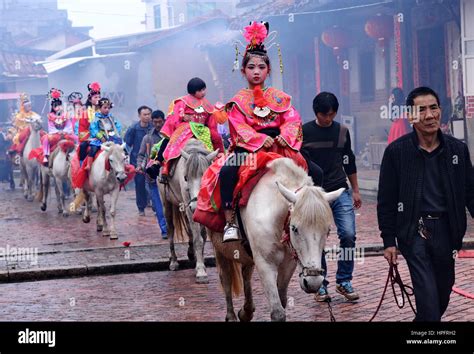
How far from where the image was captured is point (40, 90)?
4534 centimetres

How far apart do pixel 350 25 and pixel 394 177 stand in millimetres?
21177

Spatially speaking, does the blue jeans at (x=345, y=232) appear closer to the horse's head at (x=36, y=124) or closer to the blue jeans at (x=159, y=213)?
the blue jeans at (x=159, y=213)

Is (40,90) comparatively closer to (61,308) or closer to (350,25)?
(350,25)

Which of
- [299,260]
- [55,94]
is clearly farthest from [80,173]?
[299,260]

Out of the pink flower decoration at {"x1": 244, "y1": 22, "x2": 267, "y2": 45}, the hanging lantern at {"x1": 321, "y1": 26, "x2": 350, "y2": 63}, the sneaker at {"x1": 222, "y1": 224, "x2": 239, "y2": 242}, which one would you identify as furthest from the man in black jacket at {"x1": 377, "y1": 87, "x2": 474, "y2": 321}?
the hanging lantern at {"x1": 321, "y1": 26, "x2": 350, "y2": 63}

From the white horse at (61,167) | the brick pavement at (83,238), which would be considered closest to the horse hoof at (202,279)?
the brick pavement at (83,238)

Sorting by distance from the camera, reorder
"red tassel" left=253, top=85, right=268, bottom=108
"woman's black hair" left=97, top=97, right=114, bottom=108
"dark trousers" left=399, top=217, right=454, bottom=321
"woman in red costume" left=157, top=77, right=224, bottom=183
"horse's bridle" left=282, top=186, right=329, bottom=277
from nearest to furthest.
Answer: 1. "dark trousers" left=399, top=217, right=454, bottom=321
2. "horse's bridle" left=282, top=186, right=329, bottom=277
3. "red tassel" left=253, top=85, right=268, bottom=108
4. "woman in red costume" left=157, top=77, right=224, bottom=183
5. "woman's black hair" left=97, top=97, right=114, bottom=108

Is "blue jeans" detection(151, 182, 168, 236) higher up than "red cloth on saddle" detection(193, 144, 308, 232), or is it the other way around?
"red cloth on saddle" detection(193, 144, 308, 232)

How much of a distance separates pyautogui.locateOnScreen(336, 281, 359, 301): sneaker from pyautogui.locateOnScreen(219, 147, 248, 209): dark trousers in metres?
2.18

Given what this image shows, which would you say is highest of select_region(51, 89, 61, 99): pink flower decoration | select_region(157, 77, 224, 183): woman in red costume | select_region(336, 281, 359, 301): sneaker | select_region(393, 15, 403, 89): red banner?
select_region(393, 15, 403, 89): red banner

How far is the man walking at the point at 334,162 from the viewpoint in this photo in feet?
30.5

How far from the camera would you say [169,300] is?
993cm

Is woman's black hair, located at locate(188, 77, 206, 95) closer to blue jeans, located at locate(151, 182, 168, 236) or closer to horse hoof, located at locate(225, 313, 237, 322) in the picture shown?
blue jeans, located at locate(151, 182, 168, 236)

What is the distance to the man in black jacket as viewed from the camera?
6.32 meters
